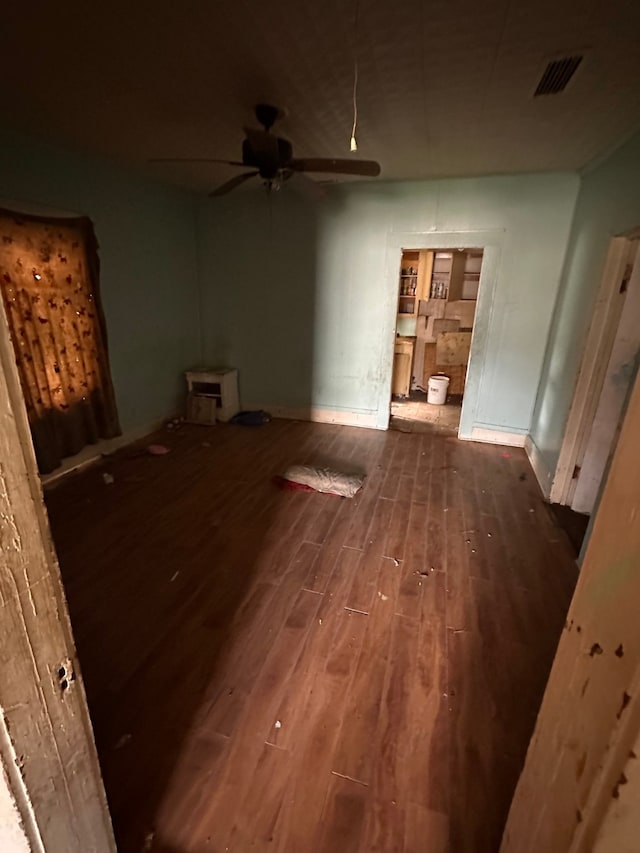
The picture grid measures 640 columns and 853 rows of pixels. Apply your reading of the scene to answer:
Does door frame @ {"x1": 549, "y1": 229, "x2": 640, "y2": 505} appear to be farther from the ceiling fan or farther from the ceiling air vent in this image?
the ceiling fan

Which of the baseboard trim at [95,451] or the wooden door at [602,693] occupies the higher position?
the wooden door at [602,693]

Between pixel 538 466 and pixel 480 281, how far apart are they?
179cm

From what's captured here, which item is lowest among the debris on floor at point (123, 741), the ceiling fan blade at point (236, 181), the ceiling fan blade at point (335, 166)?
the debris on floor at point (123, 741)

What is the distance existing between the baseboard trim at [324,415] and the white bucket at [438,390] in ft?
5.50

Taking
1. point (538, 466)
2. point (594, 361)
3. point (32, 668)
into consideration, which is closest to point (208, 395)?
point (538, 466)

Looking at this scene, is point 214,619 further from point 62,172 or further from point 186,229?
point 186,229

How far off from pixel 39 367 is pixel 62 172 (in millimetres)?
1511

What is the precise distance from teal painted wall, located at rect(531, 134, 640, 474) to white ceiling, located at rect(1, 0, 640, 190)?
0.77 feet

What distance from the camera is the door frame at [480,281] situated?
11.9 feet

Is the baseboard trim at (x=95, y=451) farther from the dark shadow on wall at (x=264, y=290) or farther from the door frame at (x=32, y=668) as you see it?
the door frame at (x=32, y=668)

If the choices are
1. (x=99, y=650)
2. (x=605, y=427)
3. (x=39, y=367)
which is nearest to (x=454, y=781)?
(x=99, y=650)

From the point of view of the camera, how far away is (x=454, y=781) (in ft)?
4.09

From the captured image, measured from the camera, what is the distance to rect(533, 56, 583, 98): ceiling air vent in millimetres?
1769

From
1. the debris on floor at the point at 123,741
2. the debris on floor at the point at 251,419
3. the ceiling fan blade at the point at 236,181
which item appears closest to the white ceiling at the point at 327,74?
the ceiling fan blade at the point at 236,181
